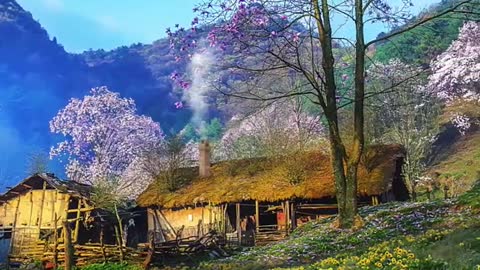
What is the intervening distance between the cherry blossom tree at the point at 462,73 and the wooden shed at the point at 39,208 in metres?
34.8

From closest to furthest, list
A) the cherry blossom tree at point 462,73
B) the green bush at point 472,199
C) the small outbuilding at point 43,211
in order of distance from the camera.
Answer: the green bush at point 472,199
the small outbuilding at point 43,211
the cherry blossom tree at point 462,73

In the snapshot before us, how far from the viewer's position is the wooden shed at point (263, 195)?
94.7 feet

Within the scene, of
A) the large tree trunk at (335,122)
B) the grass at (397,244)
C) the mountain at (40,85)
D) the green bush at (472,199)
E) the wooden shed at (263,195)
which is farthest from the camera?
the mountain at (40,85)

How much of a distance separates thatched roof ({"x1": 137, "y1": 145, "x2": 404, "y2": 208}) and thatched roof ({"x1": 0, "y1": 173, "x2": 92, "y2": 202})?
13.0 ft

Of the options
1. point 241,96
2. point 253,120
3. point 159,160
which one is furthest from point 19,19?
point 241,96

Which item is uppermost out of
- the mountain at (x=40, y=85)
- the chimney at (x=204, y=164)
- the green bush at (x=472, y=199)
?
the mountain at (x=40, y=85)

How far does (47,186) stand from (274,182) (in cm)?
1476

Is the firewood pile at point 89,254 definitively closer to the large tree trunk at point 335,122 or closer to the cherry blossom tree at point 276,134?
the cherry blossom tree at point 276,134

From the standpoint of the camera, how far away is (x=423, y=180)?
143 ft

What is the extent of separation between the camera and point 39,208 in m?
33.6

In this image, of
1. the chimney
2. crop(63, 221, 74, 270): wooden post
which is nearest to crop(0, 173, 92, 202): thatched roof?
the chimney

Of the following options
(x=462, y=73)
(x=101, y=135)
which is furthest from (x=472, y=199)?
(x=101, y=135)

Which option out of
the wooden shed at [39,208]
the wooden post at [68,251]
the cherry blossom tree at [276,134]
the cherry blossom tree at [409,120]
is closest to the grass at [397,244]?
the wooden post at [68,251]

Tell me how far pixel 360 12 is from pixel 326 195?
43.6ft
